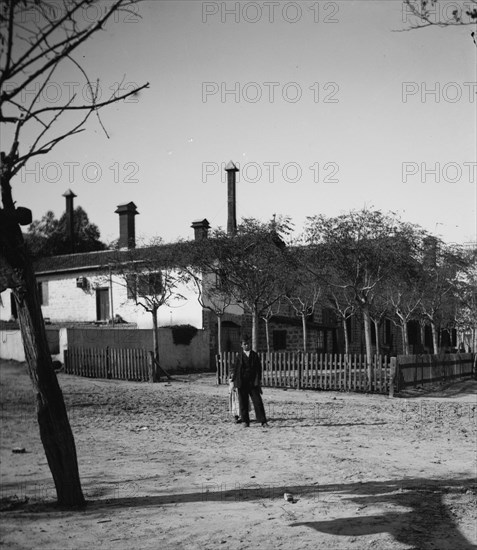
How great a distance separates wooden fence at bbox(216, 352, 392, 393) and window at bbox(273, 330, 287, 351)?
1466cm

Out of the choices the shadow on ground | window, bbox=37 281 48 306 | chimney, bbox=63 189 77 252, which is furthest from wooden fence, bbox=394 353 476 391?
chimney, bbox=63 189 77 252

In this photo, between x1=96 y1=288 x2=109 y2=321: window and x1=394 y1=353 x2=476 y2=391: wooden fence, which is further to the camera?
x1=96 y1=288 x2=109 y2=321: window

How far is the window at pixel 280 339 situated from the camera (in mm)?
36156

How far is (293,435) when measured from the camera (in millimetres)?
10711

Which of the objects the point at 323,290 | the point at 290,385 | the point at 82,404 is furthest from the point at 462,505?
the point at 323,290

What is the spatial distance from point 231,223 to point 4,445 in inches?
1065

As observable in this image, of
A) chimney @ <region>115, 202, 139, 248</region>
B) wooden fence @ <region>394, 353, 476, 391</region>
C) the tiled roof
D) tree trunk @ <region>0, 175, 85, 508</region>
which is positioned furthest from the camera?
chimney @ <region>115, 202, 139, 248</region>

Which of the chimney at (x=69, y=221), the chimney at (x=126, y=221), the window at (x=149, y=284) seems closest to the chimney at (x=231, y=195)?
the chimney at (x=126, y=221)

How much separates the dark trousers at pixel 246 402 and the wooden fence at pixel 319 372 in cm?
712

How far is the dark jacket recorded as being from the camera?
11883 millimetres

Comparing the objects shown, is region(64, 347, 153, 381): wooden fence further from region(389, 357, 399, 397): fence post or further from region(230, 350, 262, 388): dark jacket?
region(230, 350, 262, 388): dark jacket

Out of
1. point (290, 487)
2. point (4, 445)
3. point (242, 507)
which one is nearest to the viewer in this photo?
point (242, 507)

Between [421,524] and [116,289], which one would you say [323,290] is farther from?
[421,524]

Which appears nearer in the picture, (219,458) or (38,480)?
(38,480)
